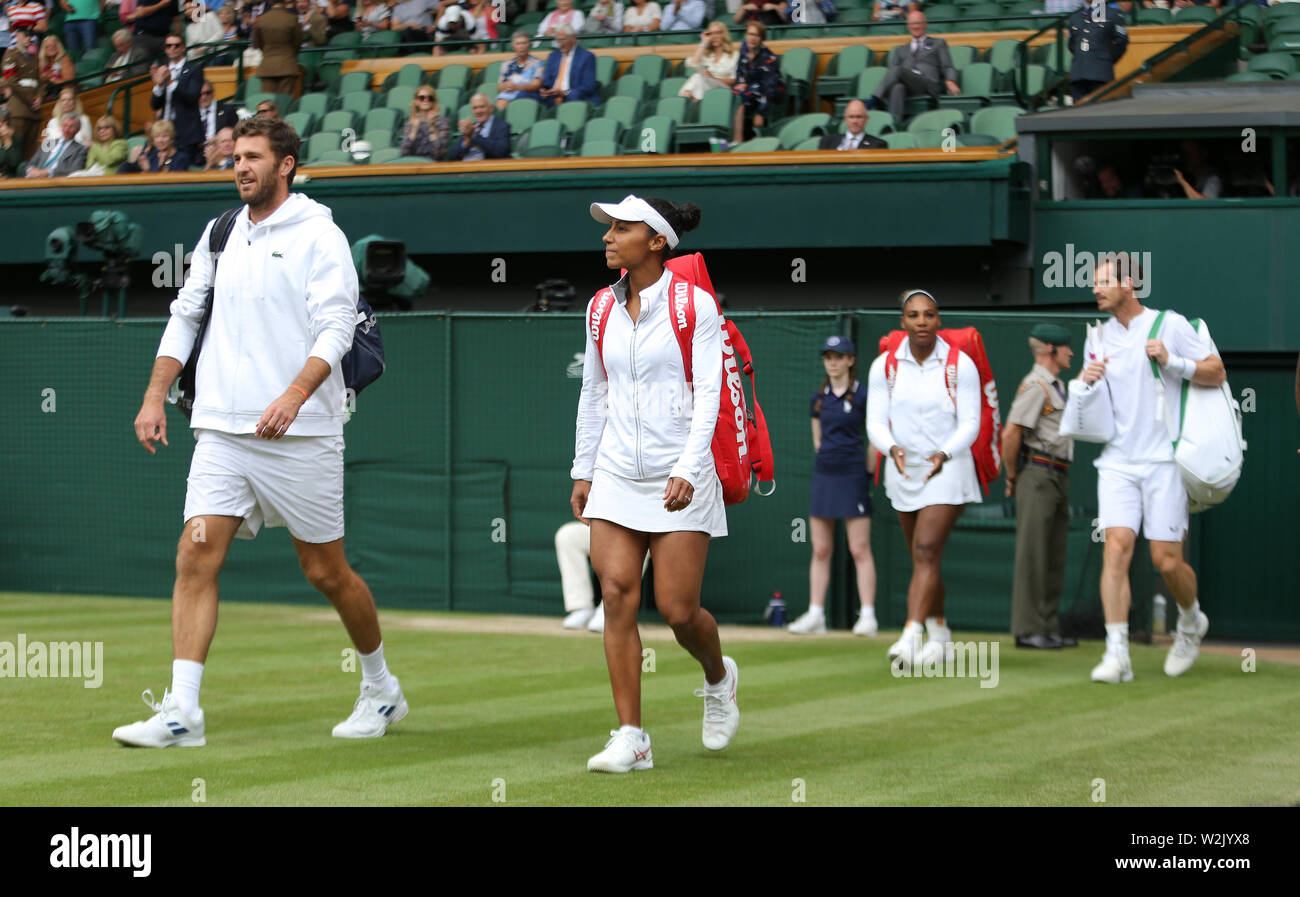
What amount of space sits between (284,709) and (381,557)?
281 inches

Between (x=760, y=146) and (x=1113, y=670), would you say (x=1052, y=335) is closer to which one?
(x=1113, y=670)

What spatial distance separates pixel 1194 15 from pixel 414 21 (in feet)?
31.6

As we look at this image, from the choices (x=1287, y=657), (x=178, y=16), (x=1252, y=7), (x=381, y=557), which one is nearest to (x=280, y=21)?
(x=178, y=16)

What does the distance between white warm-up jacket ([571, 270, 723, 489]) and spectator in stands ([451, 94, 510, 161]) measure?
1234 cm

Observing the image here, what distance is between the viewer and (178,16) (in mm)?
25984

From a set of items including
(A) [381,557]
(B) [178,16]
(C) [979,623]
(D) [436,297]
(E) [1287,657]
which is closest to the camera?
(E) [1287,657]

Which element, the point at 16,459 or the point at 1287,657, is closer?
the point at 1287,657

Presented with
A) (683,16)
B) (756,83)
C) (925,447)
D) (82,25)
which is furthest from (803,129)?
(82,25)

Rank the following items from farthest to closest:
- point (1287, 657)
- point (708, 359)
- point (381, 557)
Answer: point (381, 557), point (1287, 657), point (708, 359)

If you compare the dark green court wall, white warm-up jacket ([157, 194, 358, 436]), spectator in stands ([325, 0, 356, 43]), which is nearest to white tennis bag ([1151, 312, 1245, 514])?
the dark green court wall

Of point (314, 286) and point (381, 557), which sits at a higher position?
point (314, 286)

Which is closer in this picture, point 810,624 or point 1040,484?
point 1040,484

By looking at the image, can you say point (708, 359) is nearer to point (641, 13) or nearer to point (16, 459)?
point (16, 459)

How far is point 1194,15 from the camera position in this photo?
20094 millimetres
